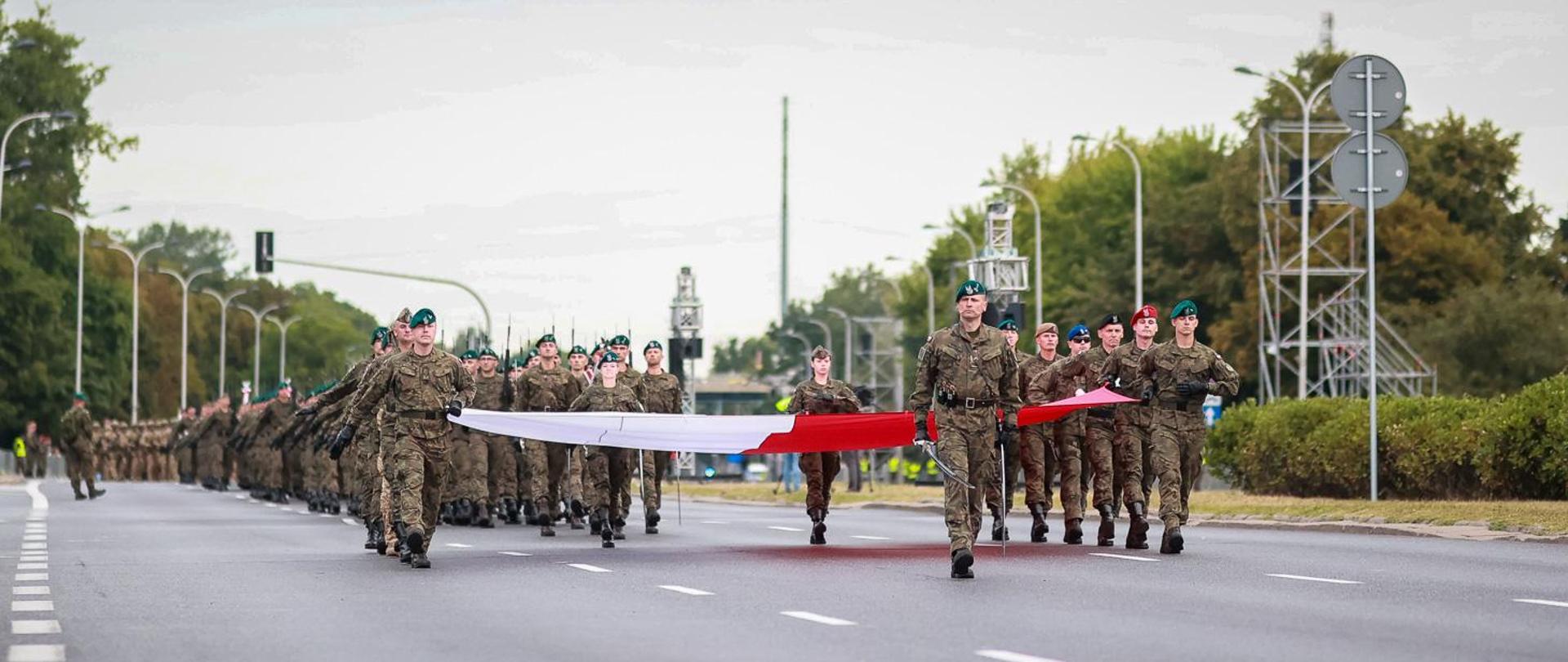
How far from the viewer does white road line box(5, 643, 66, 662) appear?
12.1 metres

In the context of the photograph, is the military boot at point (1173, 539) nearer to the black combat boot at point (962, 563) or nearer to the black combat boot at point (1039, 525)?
the black combat boot at point (1039, 525)

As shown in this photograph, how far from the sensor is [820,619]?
1388 cm

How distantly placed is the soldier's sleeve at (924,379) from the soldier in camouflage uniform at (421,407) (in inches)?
150

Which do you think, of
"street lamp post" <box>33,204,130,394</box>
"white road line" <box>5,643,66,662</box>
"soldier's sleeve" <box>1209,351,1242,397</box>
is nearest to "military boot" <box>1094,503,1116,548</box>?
"soldier's sleeve" <box>1209,351,1242,397</box>

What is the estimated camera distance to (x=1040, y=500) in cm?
2350

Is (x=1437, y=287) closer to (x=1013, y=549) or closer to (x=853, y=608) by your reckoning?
(x=1013, y=549)

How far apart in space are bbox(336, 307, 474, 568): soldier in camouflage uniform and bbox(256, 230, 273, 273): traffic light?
42601mm

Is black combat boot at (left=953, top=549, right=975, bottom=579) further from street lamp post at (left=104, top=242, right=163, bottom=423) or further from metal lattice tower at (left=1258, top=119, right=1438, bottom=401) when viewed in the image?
street lamp post at (left=104, top=242, right=163, bottom=423)

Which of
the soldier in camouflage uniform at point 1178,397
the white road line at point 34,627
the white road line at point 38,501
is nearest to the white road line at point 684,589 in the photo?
the white road line at point 34,627

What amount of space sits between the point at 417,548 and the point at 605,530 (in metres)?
4.02

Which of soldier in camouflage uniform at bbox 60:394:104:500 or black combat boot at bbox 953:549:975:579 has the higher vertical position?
soldier in camouflage uniform at bbox 60:394:104:500

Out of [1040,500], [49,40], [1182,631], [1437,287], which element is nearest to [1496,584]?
[1182,631]

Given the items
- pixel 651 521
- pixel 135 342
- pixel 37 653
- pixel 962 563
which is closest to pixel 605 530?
pixel 651 521

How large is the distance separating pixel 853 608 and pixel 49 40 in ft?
280
